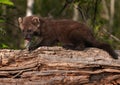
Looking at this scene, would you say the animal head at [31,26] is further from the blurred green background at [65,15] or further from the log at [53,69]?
the log at [53,69]

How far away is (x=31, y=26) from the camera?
10.9 meters

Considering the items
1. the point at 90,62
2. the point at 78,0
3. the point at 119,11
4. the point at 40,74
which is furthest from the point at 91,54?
the point at 119,11

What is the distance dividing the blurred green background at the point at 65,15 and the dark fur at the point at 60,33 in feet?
2.27

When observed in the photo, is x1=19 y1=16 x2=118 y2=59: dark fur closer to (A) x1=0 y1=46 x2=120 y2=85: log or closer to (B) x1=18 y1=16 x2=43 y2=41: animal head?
(B) x1=18 y1=16 x2=43 y2=41: animal head

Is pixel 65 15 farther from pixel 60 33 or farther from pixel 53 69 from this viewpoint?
pixel 53 69

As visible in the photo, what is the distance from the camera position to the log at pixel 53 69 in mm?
8969

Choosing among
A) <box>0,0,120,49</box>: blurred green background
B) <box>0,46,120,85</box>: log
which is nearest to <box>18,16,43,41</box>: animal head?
<box>0,0,120,49</box>: blurred green background

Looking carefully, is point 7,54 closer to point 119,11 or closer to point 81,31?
point 81,31

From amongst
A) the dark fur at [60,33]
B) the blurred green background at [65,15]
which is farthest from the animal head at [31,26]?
the blurred green background at [65,15]

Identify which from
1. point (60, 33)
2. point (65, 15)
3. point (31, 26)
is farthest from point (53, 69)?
point (65, 15)

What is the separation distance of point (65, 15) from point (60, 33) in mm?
19757

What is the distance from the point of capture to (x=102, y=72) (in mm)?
9133

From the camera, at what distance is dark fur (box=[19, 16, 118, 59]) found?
1014 centimetres

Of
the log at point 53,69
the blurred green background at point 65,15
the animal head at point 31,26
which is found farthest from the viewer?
the blurred green background at point 65,15
